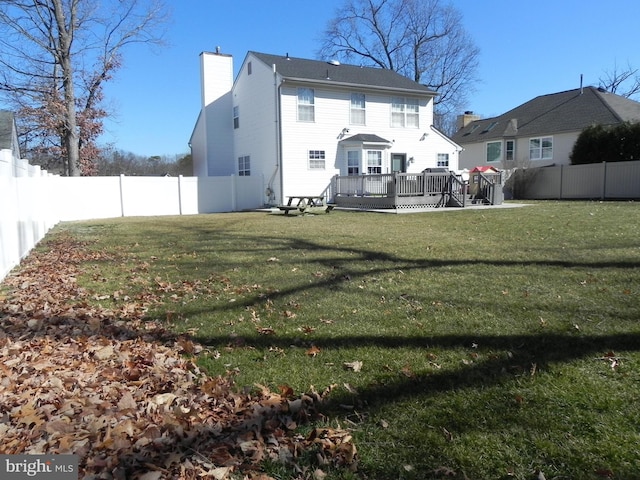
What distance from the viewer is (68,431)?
2.56 meters

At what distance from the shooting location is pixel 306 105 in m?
21.7

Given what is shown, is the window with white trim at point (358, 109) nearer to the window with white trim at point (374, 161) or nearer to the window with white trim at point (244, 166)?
the window with white trim at point (374, 161)

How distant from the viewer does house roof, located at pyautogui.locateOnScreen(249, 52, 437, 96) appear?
2191 cm

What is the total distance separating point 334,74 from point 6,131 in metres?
15.1

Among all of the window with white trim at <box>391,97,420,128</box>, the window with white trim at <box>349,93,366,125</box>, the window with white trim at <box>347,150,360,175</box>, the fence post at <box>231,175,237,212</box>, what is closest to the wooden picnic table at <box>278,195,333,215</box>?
the window with white trim at <box>347,150,360,175</box>

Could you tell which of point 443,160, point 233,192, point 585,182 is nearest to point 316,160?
point 233,192

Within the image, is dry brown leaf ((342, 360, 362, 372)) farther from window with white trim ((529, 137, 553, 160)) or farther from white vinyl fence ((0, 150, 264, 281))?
window with white trim ((529, 137, 553, 160))

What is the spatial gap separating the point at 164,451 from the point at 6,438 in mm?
938

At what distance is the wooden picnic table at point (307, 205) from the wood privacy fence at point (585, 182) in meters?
13.0

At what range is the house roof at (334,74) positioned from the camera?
2191 centimetres

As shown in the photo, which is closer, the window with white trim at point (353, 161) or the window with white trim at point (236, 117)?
the window with white trim at point (353, 161)

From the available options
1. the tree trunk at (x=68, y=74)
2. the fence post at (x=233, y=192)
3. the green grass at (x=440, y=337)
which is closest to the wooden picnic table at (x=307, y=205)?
the fence post at (x=233, y=192)

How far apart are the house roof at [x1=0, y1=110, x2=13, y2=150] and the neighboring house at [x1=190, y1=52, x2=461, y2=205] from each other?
378 inches

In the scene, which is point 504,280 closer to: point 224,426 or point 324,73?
point 224,426
